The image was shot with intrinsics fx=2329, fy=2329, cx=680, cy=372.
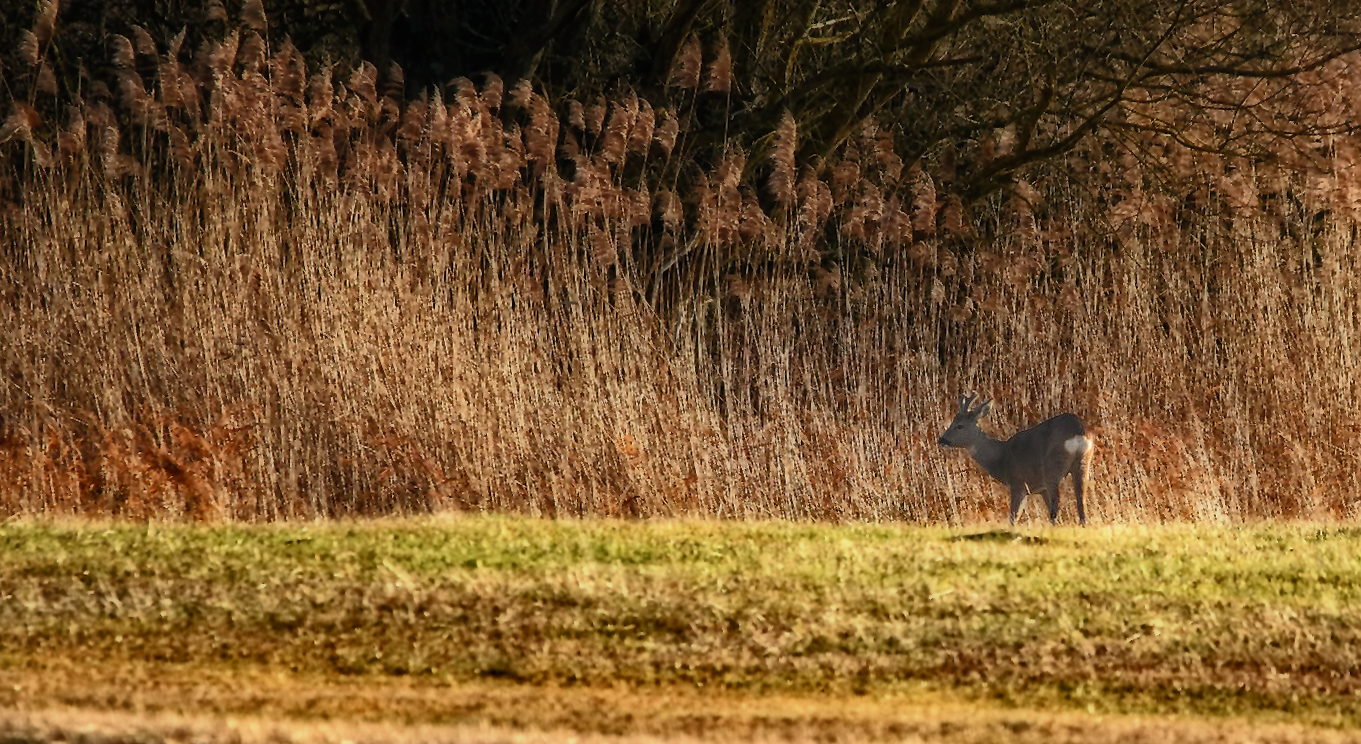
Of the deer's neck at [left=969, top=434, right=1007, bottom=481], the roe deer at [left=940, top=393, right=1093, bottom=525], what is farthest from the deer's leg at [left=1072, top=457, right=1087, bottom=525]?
the deer's neck at [left=969, top=434, right=1007, bottom=481]

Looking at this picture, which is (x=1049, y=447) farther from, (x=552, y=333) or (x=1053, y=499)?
(x=552, y=333)

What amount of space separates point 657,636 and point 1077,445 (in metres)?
3.96

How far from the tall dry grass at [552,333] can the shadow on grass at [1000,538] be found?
1.25 m

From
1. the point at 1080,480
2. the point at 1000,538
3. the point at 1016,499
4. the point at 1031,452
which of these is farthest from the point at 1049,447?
the point at 1000,538

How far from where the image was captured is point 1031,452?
435 inches

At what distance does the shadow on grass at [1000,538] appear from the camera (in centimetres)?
970

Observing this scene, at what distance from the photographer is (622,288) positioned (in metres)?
11.6

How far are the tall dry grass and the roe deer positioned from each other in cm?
31

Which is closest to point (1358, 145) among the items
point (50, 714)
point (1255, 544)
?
point (1255, 544)

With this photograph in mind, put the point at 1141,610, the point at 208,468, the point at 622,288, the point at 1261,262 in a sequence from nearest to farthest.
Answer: the point at 1141,610
the point at 208,468
the point at 622,288
the point at 1261,262

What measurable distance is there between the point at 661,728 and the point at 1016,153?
896 cm

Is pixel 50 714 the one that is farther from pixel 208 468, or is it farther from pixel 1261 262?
pixel 1261 262

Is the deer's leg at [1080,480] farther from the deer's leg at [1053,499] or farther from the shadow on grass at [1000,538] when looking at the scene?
the shadow on grass at [1000,538]

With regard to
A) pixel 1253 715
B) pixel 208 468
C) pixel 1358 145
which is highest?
pixel 1358 145
